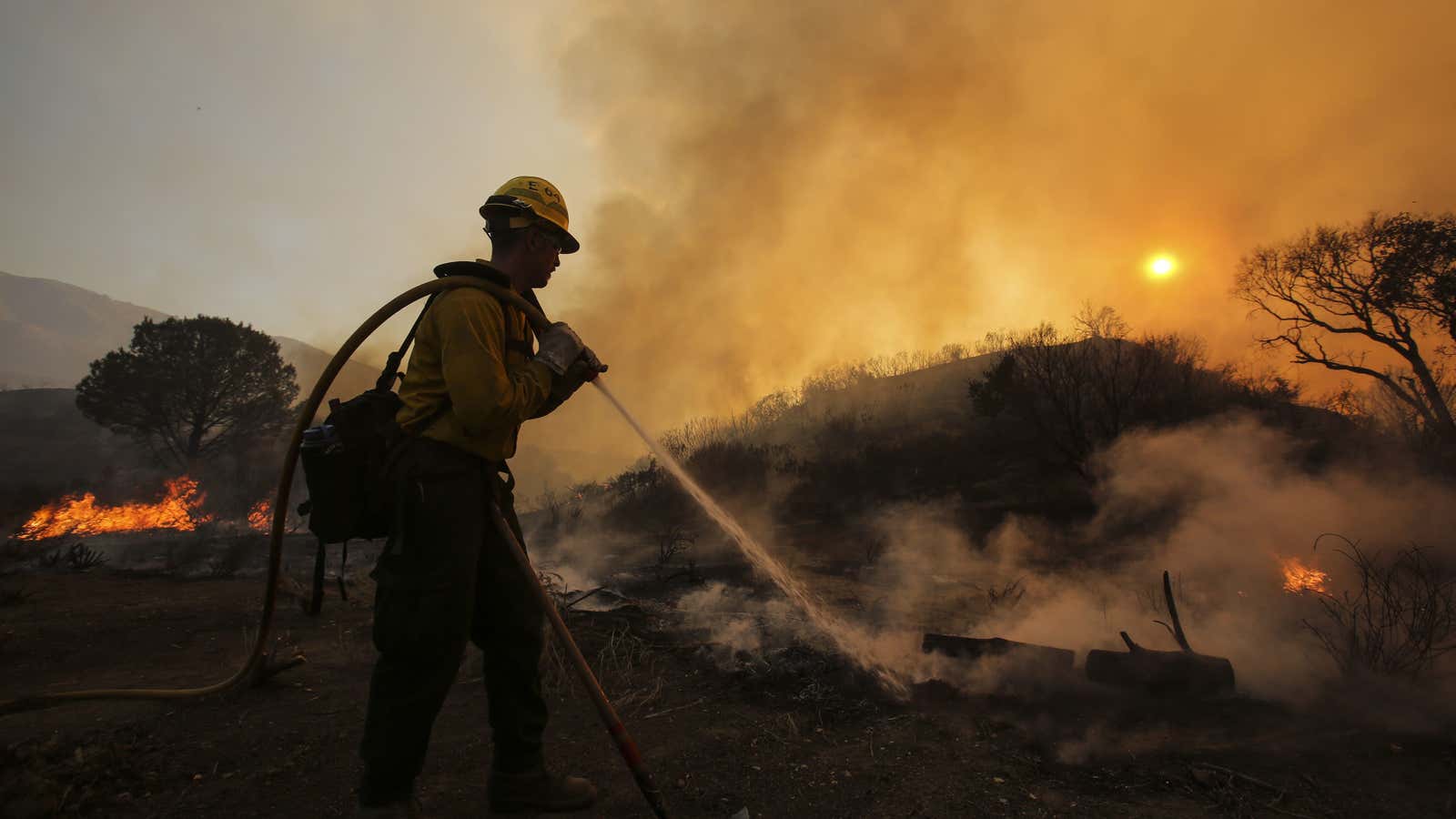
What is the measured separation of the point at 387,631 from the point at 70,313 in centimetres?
25317

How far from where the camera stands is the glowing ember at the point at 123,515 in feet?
60.1

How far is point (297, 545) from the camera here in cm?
1479

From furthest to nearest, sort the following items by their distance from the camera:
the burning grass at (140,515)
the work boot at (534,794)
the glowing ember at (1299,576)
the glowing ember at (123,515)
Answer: the burning grass at (140,515), the glowing ember at (123,515), the glowing ember at (1299,576), the work boot at (534,794)

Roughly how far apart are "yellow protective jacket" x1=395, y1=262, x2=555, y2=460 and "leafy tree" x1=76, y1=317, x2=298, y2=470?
92.0ft

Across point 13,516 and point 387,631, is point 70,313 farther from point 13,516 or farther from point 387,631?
point 387,631

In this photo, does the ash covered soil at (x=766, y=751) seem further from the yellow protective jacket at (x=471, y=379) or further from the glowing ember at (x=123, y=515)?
the glowing ember at (x=123, y=515)

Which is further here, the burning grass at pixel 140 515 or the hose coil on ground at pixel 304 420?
the burning grass at pixel 140 515

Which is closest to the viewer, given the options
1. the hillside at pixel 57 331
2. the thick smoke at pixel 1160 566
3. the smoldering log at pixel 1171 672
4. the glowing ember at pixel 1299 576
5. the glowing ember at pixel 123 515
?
the smoldering log at pixel 1171 672

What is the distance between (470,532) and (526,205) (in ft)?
4.34

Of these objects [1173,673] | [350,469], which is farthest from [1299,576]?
[350,469]

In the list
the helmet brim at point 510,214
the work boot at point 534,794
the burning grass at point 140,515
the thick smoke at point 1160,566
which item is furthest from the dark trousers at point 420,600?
the burning grass at point 140,515

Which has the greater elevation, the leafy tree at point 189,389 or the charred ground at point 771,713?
the leafy tree at point 189,389

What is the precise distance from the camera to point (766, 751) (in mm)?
3072

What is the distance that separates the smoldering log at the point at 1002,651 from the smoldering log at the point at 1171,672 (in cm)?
26
